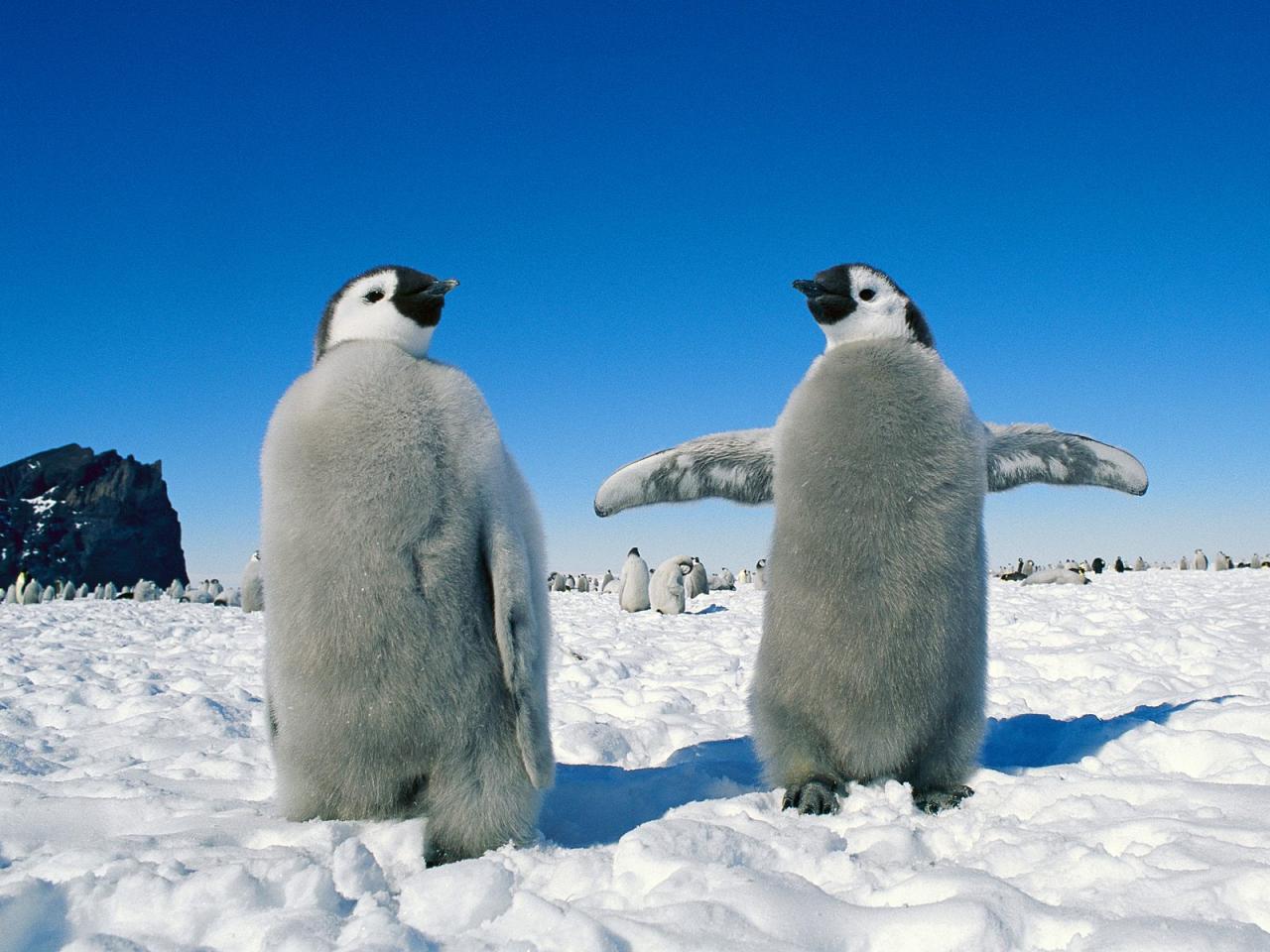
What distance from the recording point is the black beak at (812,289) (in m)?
3.70

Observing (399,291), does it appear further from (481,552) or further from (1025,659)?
(1025,659)

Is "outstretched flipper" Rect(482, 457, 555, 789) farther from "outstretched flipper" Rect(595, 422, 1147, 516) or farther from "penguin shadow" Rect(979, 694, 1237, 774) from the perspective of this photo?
"penguin shadow" Rect(979, 694, 1237, 774)

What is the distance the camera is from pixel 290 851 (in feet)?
8.20

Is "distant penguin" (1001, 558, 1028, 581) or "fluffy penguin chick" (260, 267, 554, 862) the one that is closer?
"fluffy penguin chick" (260, 267, 554, 862)

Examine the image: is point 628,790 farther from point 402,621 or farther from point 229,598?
point 229,598

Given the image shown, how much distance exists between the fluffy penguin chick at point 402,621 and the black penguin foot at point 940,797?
132cm

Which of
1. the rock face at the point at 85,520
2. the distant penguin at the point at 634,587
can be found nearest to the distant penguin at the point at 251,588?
the distant penguin at the point at 634,587

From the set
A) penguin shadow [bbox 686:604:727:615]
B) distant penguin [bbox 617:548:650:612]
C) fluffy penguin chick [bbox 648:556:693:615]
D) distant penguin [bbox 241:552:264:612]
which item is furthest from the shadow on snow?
distant penguin [bbox 241:552:264:612]

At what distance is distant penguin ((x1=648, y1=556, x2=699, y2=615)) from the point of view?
542 inches

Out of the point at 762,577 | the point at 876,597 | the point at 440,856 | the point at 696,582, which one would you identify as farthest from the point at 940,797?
the point at 696,582

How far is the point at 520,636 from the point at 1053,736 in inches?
108

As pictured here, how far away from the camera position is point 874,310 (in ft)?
12.1

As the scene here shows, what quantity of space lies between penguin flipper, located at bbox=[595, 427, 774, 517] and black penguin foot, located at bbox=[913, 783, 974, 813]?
133cm

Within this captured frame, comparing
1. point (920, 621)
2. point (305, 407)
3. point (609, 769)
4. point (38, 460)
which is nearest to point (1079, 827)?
point (920, 621)
